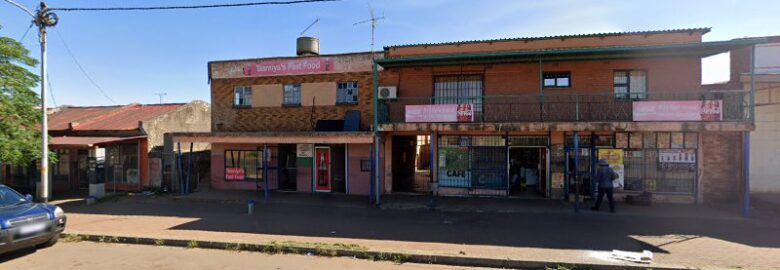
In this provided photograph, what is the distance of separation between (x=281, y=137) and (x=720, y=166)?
13958 millimetres

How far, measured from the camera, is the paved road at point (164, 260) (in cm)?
711

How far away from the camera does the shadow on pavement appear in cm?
862

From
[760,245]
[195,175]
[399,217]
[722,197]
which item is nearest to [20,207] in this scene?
[399,217]

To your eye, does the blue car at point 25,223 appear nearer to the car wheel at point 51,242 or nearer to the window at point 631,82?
the car wheel at point 51,242

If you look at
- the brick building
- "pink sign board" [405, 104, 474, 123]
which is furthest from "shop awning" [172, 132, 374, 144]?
"pink sign board" [405, 104, 474, 123]

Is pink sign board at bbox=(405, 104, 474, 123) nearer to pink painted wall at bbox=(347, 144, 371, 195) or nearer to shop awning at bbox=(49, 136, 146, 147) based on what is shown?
pink painted wall at bbox=(347, 144, 371, 195)

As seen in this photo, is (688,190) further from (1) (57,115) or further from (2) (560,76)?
(1) (57,115)

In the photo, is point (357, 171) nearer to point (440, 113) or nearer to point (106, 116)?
point (440, 113)

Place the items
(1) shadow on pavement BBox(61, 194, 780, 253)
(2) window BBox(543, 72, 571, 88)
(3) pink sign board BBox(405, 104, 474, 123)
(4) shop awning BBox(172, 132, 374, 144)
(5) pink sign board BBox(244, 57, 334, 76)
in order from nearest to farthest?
(1) shadow on pavement BBox(61, 194, 780, 253)
(3) pink sign board BBox(405, 104, 474, 123)
(4) shop awning BBox(172, 132, 374, 144)
(2) window BBox(543, 72, 571, 88)
(5) pink sign board BBox(244, 57, 334, 76)

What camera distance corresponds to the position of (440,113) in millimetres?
13164

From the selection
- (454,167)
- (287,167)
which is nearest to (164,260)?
(287,167)

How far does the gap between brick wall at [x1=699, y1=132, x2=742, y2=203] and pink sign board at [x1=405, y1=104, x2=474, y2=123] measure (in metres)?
7.27

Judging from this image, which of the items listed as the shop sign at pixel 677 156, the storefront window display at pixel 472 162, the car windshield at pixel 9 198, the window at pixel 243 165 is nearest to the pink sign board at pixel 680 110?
the shop sign at pixel 677 156

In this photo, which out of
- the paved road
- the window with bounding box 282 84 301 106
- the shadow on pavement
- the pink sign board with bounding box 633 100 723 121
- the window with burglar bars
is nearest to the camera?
the paved road
